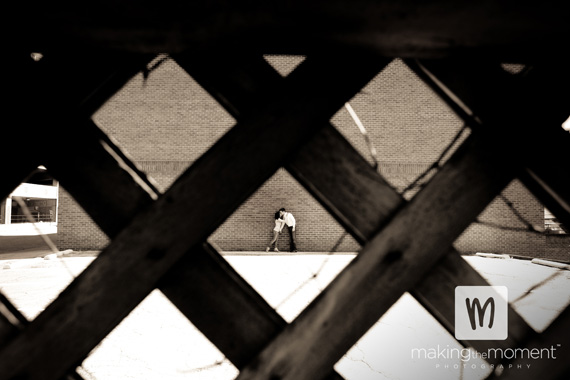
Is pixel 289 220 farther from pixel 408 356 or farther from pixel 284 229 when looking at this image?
pixel 408 356

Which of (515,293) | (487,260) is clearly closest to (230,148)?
(515,293)

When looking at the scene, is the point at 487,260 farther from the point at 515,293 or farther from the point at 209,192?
the point at 209,192

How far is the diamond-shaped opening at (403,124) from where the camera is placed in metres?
14.6

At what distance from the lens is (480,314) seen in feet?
3.24

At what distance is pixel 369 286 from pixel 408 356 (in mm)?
4552

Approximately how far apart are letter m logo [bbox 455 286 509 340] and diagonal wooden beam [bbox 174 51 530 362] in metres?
0.04

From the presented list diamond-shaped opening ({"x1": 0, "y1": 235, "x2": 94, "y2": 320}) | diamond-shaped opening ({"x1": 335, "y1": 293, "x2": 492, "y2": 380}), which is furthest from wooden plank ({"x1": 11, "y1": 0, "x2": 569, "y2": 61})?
diamond-shaped opening ({"x1": 0, "y1": 235, "x2": 94, "y2": 320})

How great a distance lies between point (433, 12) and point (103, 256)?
0.95m

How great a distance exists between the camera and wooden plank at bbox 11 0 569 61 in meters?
0.85

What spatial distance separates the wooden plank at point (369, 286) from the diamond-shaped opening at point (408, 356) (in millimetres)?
3069

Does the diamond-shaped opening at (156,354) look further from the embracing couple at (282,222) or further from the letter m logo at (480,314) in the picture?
the embracing couple at (282,222)

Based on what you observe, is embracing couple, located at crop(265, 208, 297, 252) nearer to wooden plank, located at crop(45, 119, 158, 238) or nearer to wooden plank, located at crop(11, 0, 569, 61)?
wooden plank, located at crop(45, 119, 158, 238)

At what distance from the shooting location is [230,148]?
94 cm

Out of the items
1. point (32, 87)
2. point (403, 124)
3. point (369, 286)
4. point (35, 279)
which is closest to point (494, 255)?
point (403, 124)
